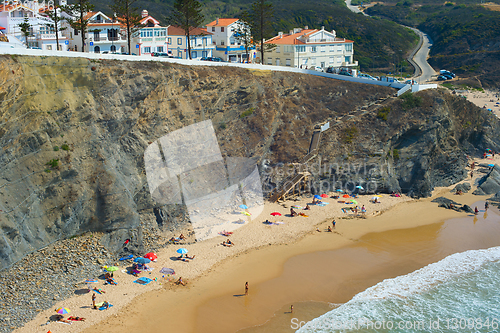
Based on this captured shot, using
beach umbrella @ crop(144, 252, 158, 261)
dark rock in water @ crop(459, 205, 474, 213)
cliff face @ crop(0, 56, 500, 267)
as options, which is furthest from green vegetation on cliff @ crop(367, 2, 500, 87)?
beach umbrella @ crop(144, 252, 158, 261)

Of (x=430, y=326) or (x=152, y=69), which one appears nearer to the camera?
(x=430, y=326)

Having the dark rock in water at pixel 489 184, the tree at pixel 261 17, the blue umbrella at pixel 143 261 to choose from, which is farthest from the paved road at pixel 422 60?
the blue umbrella at pixel 143 261

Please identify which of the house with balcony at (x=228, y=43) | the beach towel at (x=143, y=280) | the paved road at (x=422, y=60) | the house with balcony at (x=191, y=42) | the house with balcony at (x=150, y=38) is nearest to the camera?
the beach towel at (x=143, y=280)

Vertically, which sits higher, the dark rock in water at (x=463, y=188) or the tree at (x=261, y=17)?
the tree at (x=261, y=17)

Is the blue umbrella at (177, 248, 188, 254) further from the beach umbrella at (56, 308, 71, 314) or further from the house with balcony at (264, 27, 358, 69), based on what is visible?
the house with balcony at (264, 27, 358, 69)

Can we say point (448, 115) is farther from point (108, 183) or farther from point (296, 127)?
point (108, 183)

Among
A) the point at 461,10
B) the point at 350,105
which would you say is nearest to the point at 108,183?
the point at 350,105

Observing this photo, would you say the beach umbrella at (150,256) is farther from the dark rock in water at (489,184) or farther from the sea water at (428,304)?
the dark rock in water at (489,184)
